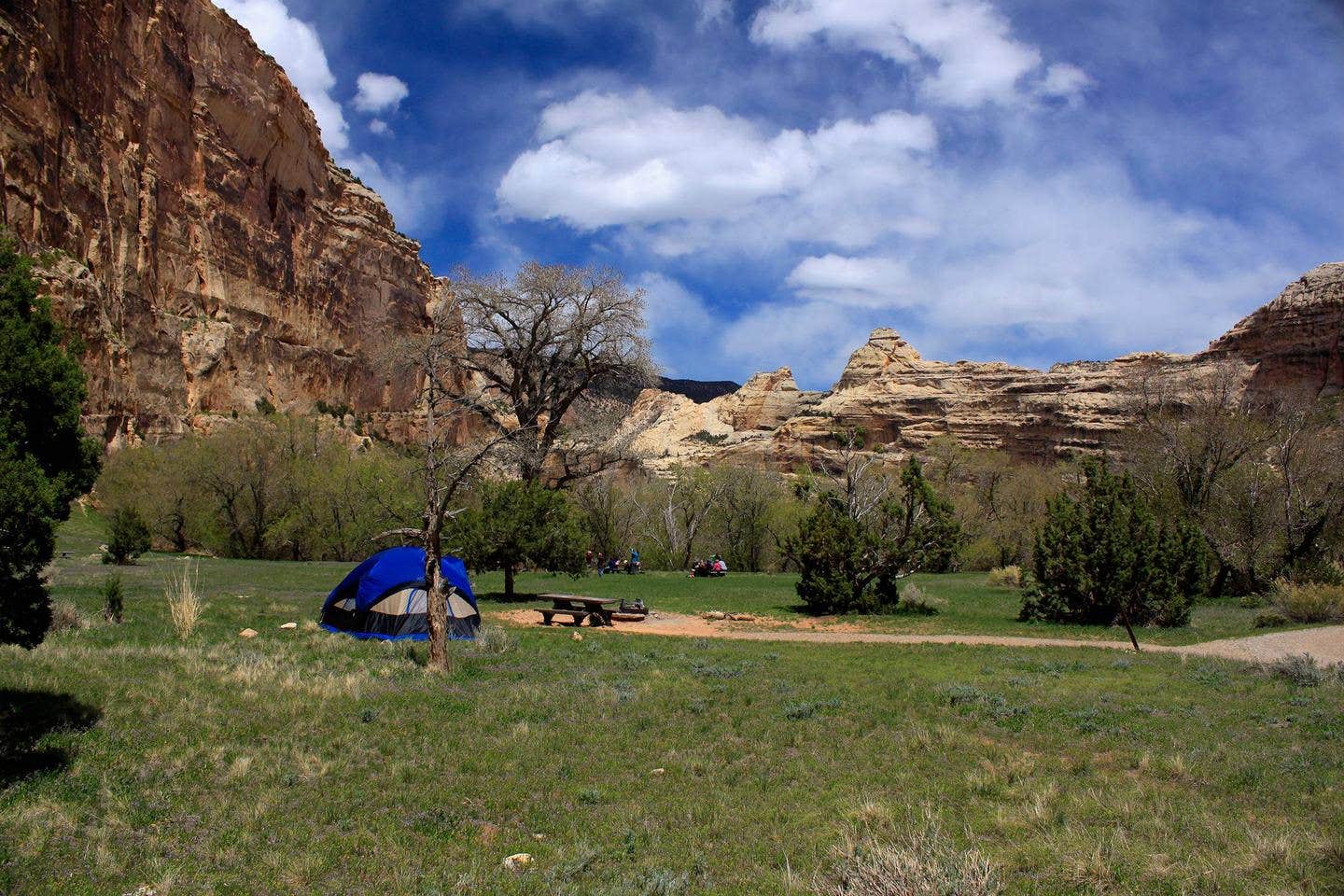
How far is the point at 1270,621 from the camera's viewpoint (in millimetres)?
18000

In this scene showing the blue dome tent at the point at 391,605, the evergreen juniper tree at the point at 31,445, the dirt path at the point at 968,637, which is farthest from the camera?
the blue dome tent at the point at 391,605

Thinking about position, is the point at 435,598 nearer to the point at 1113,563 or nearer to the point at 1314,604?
the point at 1113,563

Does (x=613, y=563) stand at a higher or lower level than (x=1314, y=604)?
lower

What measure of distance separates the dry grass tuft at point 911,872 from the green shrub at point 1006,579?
2709 cm

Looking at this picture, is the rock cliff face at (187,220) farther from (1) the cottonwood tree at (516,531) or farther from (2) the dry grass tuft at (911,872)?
(2) the dry grass tuft at (911,872)

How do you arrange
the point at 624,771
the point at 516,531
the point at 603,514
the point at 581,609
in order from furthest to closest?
the point at 603,514 → the point at 516,531 → the point at 581,609 → the point at 624,771

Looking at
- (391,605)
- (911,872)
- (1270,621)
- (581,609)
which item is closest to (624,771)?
(911,872)

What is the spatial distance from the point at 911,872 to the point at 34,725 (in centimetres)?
738

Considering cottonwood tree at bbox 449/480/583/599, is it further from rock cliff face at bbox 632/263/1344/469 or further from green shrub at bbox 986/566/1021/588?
rock cliff face at bbox 632/263/1344/469

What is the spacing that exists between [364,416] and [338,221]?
64.2 feet

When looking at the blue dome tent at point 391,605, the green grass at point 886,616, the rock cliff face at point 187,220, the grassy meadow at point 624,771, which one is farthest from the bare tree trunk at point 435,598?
the rock cliff face at point 187,220

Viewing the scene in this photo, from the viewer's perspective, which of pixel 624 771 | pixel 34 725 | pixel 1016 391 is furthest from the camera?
pixel 1016 391

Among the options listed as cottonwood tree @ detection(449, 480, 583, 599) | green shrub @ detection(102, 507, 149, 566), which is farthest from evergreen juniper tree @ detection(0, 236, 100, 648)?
green shrub @ detection(102, 507, 149, 566)

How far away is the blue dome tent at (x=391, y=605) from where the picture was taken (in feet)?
46.4
